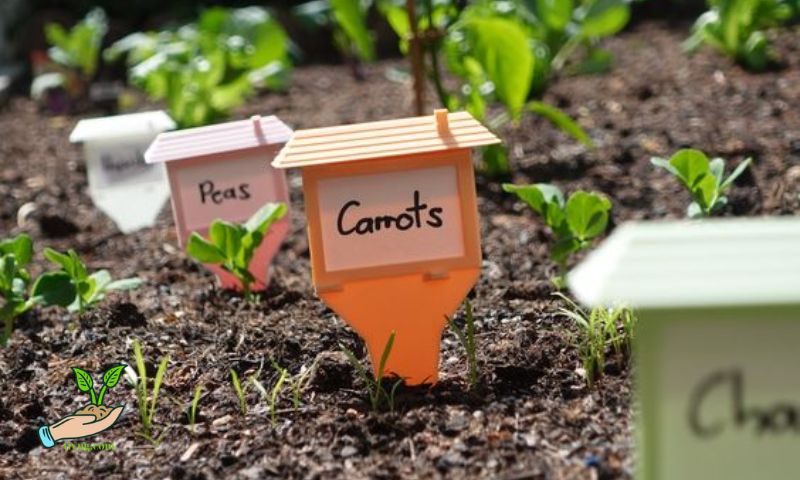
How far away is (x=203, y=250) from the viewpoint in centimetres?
230

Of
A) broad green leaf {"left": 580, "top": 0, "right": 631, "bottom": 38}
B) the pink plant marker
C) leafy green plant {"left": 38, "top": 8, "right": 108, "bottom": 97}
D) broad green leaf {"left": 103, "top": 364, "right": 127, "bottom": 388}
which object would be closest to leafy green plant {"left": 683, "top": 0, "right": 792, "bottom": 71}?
broad green leaf {"left": 580, "top": 0, "right": 631, "bottom": 38}

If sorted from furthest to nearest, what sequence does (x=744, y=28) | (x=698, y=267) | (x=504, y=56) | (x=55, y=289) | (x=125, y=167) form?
(x=744, y=28)
(x=504, y=56)
(x=125, y=167)
(x=55, y=289)
(x=698, y=267)

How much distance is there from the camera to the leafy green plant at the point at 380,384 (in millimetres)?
1830

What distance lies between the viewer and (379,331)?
1.87m

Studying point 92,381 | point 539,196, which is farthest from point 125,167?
point 539,196

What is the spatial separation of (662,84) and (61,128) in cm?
226

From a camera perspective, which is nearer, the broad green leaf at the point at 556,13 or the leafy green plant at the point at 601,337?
the leafy green plant at the point at 601,337

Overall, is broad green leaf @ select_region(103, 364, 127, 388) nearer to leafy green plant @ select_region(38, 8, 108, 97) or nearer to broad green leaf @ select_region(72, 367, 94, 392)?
broad green leaf @ select_region(72, 367, 94, 392)

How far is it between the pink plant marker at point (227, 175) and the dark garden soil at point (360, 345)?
0.53 feet

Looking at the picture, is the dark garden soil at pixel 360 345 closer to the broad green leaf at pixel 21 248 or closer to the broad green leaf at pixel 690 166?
the broad green leaf at pixel 21 248

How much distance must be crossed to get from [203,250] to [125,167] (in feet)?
2.18

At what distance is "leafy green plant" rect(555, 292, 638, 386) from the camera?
1.91 meters

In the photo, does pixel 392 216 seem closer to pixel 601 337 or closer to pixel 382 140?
pixel 382 140

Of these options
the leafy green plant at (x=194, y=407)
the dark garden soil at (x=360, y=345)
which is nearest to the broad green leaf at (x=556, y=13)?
the dark garden soil at (x=360, y=345)
